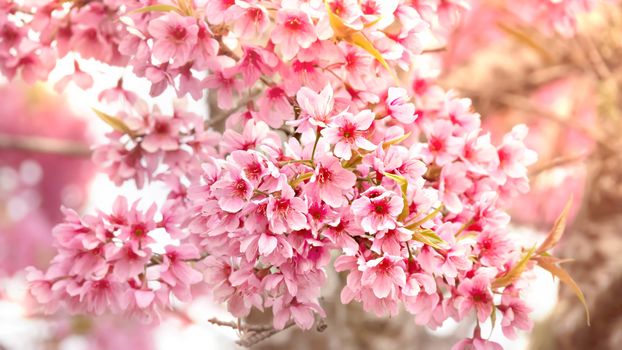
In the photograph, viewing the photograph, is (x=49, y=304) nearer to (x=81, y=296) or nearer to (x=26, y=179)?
(x=81, y=296)

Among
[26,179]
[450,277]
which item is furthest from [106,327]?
[450,277]

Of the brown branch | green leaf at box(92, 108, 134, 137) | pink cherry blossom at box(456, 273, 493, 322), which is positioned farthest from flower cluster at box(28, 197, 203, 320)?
the brown branch

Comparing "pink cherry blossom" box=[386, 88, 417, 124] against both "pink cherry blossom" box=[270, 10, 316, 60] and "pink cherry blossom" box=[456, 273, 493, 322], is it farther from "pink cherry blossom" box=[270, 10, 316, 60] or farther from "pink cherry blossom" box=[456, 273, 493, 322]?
"pink cherry blossom" box=[456, 273, 493, 322]

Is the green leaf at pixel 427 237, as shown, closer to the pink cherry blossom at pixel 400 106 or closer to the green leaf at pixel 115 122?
the pink cherry blossom at pixel 400 106

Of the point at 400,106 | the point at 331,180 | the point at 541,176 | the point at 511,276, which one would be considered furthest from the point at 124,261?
the point at 541,176

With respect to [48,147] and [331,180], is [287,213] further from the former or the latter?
[48,147]
